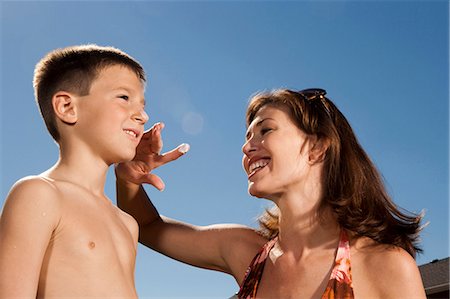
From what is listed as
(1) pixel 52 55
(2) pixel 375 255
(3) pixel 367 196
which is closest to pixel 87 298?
(1) pixel 52 55

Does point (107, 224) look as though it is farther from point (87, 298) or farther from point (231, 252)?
point (231, 252)

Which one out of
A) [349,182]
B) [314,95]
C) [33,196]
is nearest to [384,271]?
[349,182]

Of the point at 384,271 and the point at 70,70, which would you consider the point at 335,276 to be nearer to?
the point at 384,271

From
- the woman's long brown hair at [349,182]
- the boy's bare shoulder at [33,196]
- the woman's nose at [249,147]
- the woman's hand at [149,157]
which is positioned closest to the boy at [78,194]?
the boy's bare shoulder at [33,196]

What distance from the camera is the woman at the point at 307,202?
3.30m

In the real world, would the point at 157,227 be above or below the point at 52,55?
below

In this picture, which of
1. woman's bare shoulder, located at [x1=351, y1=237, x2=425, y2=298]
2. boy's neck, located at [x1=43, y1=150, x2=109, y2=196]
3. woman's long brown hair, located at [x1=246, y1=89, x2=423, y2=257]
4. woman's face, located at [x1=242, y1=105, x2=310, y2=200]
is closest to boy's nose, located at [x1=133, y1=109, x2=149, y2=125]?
boy's neck, located at [x1=43, y1=150, x2=109, y2=196]

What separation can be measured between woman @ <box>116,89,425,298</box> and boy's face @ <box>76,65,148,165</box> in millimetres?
569

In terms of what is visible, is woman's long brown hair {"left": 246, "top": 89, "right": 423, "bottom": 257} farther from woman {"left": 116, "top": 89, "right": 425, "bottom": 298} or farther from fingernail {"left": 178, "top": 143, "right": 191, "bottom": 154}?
fingernail {"left": 178, "top": 143, "right": 191, "bottom": 154}

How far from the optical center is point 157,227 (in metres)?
4.03

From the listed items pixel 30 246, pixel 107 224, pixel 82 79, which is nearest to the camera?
pixel 30 246

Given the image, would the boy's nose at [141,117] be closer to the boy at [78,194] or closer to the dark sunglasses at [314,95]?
the boy at [78,194]

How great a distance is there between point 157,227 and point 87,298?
62.9 inches

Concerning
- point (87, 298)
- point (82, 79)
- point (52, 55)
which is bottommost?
point (87, 298)
